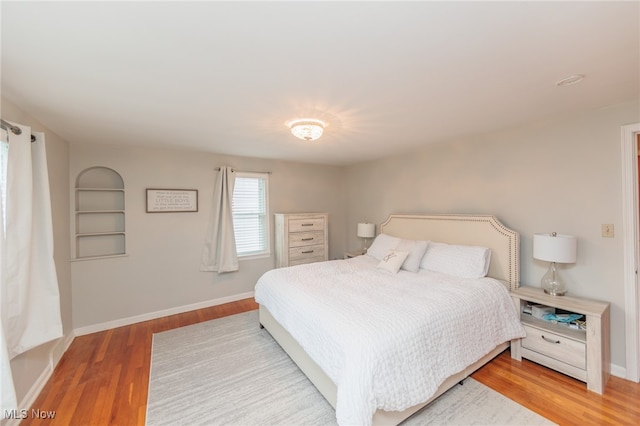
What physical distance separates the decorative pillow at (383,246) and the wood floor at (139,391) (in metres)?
1.61

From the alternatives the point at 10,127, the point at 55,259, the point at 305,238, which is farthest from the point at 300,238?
the point at 10,127

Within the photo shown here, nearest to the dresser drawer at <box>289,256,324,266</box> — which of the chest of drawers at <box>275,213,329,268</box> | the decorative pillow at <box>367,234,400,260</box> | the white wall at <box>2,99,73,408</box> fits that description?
the chest of drawers at <box>275,213,329,268</box>

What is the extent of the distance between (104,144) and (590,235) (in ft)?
17.3

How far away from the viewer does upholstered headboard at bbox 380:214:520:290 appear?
2.70m

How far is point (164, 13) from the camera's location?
1058mm

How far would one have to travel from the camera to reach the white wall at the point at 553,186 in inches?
86.0

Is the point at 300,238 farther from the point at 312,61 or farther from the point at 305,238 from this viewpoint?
the point at 312,61

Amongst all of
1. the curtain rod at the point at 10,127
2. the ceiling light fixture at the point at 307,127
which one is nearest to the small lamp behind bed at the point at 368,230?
the ceiling light fixture at the point at 307,127

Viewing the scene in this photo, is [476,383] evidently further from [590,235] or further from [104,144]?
[104,144]

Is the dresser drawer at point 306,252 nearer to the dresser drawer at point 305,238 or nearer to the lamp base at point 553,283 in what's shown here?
the dresser drawer at point 305,238

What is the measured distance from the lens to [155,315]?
138 inches

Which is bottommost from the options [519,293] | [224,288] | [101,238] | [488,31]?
[224,288]

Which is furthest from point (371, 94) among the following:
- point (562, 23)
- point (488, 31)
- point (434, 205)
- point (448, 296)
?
point (434, 205)

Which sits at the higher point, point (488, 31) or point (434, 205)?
point (488, 31)
